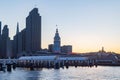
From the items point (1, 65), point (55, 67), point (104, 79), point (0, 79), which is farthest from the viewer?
point (55, 67)

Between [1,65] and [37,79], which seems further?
[1,65]

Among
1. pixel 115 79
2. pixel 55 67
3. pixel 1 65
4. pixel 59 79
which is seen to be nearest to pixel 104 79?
pixel 115 79

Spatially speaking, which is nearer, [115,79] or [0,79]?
[0,79]

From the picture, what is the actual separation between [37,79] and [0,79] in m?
9.19

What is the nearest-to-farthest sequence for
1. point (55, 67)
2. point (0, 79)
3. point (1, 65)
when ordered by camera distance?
point (0, 79)
point (1, 65)
point (55, 67)

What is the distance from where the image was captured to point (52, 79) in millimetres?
115875

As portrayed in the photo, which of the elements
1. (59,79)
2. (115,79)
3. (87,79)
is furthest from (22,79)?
(115,79)

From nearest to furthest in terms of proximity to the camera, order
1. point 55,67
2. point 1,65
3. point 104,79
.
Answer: point 104,79 < point 1,65 < point 55,67

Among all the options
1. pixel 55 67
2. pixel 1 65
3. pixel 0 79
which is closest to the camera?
pixel 0 79

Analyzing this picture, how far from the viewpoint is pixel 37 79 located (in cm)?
11438

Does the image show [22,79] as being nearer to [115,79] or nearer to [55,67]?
[115,79]

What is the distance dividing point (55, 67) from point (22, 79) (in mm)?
86270

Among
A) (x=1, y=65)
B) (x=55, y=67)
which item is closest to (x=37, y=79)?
(x=1, y=65)

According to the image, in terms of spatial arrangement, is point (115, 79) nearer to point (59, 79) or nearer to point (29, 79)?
point (59, 79)
